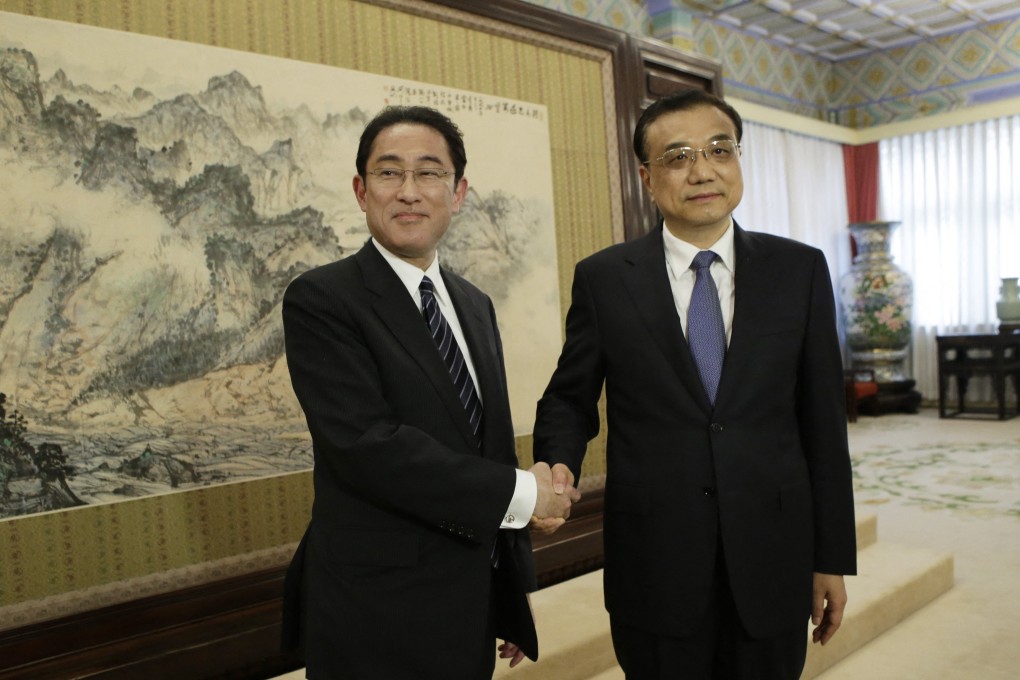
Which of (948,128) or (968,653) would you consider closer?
(968,653)

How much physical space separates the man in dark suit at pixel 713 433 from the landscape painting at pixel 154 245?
4.57 feet

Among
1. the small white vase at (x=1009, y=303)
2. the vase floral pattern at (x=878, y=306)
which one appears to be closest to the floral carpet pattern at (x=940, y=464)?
the vase floral pattern at (x=878, y=306)

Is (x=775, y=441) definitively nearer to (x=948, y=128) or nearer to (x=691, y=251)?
(x=691, y=251)

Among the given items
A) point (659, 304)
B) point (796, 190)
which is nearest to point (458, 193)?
point (659, 304)

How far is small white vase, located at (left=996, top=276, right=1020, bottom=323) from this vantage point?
7.96 meters

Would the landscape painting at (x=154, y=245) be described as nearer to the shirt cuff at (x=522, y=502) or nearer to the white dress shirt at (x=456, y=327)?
the white dress shirt at (x=456, y=327)

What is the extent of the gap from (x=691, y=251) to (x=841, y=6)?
730 centimetres

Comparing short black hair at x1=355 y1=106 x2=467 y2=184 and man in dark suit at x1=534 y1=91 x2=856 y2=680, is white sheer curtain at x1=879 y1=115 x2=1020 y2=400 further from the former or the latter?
short black hair at x1=355 y1=106 x2=467 y2=184

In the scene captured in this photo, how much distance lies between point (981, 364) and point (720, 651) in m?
7.68

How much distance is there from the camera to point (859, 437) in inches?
288

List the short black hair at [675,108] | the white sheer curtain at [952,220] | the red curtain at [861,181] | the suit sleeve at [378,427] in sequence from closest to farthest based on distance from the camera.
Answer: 1. the suit sleeve at [378,427]
2. the short black hair at [675,108]
3. the white sheer curtain at [952,220]
4. the red curtain at [861,181]

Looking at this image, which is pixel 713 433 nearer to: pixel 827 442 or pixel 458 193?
pixel 827 442

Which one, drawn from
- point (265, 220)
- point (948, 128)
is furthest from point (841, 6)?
point (265, 220)

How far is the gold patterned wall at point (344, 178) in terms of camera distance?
230cm
